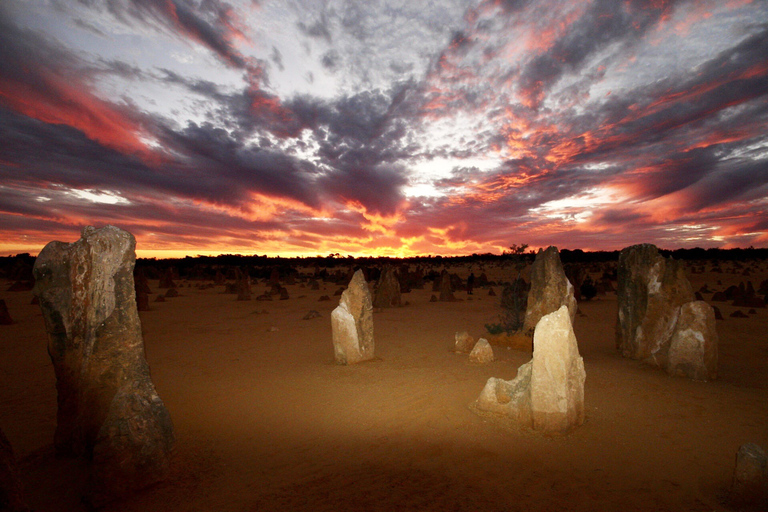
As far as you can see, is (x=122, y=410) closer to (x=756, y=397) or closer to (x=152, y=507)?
(x=152, y=507)

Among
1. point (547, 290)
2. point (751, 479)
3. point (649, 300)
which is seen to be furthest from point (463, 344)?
point (751, 479)

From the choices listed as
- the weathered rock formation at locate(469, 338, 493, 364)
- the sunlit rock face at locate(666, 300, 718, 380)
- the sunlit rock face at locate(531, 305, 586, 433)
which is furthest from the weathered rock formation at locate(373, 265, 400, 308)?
the sunlit rock face at locate(531, 305, 586, 433)

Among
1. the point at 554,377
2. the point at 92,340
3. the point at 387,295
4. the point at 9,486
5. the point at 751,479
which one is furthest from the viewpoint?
the point at 387,295

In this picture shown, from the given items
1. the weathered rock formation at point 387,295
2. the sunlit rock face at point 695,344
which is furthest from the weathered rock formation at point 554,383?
the weathered rock formation at point 387,295

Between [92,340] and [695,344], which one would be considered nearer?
[92,340]

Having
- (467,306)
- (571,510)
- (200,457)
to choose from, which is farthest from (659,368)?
(467,306)

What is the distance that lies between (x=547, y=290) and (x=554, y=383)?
17.2 ft

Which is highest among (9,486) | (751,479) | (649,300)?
(649,300)

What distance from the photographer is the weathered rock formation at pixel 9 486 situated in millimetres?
2436

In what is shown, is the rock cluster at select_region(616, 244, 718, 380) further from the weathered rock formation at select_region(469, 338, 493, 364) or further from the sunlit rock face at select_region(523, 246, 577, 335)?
the weathered rock formation at select_region(469, 338, 493, 364)

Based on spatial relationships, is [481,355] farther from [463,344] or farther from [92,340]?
[92,340]

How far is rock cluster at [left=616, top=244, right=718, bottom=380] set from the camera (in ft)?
24.6

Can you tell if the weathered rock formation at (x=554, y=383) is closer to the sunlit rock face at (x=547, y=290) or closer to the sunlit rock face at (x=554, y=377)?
the sunlit rock face at (x=554, y=377)

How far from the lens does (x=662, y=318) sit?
8805 millimetres
